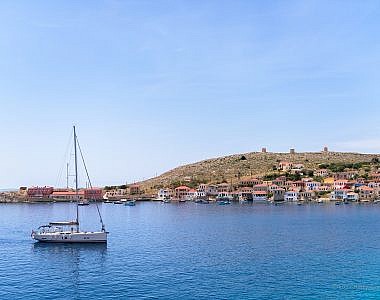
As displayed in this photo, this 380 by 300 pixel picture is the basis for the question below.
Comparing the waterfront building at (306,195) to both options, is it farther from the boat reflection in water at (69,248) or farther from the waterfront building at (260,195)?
the boat reflection in water at (69,248)

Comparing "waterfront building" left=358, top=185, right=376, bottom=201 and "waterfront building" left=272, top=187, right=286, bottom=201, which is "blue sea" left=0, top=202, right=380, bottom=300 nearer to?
"waterfront building" left=358, top=185, right=376, bottom=201

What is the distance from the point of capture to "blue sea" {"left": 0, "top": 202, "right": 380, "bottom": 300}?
3991cm

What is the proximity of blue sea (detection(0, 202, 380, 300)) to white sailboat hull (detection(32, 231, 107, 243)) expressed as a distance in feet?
4.23

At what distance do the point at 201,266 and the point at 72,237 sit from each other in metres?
26.4

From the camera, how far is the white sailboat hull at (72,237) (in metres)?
67.5

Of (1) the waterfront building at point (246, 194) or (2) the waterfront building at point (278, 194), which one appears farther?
(1) the waterfront building at point (246, 194)

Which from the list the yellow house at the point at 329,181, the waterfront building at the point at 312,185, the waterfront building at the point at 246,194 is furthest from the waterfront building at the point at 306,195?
the waterfront building at the point at 246,194

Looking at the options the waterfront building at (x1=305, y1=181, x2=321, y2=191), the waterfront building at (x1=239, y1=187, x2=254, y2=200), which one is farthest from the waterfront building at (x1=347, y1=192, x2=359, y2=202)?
the waterfront building at (x1=239, y1=187, x2=254, y2=200)

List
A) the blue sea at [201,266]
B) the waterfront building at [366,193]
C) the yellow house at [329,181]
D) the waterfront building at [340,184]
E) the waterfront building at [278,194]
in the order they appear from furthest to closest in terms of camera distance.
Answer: the yellow house at [329,181] < the waterfront building at [278,194] < the waterfront building at [340,184] < the waterfront building at [366,193] < the blue sea at [201,266]

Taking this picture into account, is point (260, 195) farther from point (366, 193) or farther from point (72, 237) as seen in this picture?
point (72, 237)

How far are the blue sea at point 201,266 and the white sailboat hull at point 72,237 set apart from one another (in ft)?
4.23

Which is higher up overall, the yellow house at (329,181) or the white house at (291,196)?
the yellow house at (329,181)

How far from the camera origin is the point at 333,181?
620ft

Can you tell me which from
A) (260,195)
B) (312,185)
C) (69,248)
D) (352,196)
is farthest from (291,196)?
(69,248)
